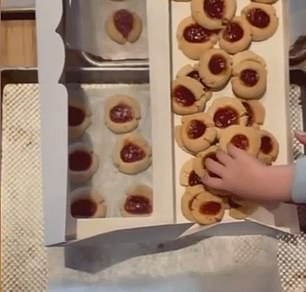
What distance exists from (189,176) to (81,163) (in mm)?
96

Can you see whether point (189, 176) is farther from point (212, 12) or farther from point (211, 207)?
point (212, 12)

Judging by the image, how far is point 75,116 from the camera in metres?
0.68

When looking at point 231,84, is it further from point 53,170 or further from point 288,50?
point 53,170

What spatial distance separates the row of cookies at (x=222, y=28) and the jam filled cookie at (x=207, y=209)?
0.43 ft

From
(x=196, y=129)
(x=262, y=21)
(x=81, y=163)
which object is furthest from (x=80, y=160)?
(x=262, y=21)

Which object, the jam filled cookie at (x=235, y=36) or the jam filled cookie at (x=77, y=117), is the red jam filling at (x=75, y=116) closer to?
the jam filled cookie at (x=77, y=117)

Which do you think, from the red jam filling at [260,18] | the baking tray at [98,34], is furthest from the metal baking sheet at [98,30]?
the red jam filling at [260,18]

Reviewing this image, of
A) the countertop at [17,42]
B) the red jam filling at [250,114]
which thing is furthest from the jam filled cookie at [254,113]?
the countertop at [17,42]

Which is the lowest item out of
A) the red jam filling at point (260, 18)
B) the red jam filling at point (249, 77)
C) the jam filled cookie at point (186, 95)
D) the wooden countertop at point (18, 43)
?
the jam filled cookie at point (186, 95)

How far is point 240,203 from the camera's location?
0.67 metres

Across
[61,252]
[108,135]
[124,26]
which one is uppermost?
[124,26]

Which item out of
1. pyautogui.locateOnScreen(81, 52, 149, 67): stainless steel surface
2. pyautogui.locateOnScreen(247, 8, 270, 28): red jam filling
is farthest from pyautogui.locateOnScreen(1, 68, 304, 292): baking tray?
pyautogui.locateOnScreen(247, 8, 270, 28): red jam filling

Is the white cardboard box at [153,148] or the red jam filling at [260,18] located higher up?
the red jam filling at [260,18]

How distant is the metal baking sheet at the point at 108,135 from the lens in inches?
27.0
